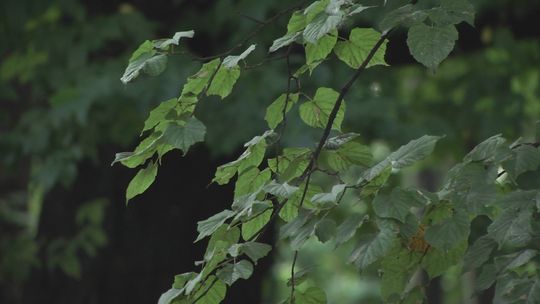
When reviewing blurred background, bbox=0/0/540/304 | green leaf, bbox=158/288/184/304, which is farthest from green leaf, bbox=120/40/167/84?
blurred background, bbox=0/0/540/304

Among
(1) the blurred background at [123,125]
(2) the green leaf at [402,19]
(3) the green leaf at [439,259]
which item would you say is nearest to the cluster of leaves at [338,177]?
(2) the green leaf at [402,19]

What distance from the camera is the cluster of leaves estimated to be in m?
2.07

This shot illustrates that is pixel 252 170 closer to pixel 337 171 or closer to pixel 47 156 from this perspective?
pixel 337 171

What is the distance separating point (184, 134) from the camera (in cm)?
209

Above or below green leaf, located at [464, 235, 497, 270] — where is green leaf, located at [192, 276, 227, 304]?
above

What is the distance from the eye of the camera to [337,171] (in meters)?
2.29

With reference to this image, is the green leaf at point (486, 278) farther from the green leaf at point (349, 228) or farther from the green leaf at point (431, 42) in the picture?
the green leaf at point (431, 42)

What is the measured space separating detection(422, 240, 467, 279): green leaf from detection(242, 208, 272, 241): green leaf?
42cm

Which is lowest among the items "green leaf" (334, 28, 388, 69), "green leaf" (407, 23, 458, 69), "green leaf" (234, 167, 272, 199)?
"green leaf" (234, 167, 272, 199)

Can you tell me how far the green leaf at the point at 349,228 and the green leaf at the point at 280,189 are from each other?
0.47 ft

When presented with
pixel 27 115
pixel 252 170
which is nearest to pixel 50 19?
pixel 27 115

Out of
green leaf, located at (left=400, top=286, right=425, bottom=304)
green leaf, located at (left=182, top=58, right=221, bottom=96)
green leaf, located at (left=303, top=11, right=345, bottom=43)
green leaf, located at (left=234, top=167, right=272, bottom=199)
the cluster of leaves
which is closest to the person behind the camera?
green leaf, located at (left=303, top=11, right=345, bottom=43)

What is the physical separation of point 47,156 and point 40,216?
0.71 meters

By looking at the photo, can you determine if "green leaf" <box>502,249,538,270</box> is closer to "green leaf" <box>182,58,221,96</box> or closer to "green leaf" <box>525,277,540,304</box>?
"green leaf" <box>525,277,540,304</box>
